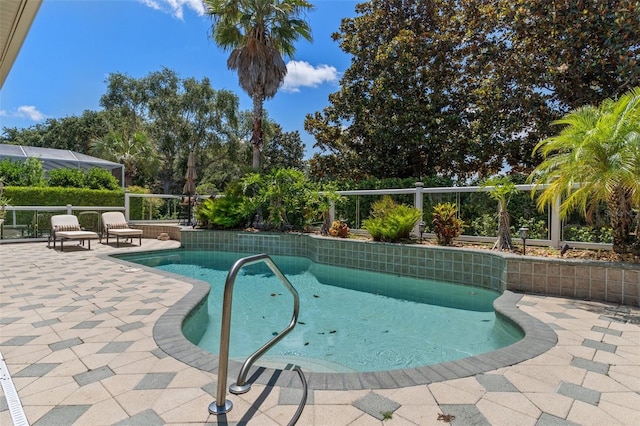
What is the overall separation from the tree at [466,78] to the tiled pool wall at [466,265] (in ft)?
18.3

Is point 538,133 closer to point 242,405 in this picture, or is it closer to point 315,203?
point 315,203

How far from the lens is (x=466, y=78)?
12242 mm

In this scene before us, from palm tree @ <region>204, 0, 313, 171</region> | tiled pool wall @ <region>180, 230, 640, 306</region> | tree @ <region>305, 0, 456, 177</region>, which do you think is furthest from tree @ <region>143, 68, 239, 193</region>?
tiled pool wall @ <region>180, 230, 640, 306</region>

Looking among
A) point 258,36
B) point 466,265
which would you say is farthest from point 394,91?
point 466,265

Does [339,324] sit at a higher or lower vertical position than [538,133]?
lower

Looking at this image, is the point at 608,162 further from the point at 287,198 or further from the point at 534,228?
the point at 287,198

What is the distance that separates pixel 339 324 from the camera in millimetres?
4375

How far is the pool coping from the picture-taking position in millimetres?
2420

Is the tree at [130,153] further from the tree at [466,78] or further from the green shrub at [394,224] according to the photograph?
the green shrub at [394,224]

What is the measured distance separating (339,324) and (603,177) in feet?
12.7

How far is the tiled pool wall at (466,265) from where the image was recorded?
4453 millimetres

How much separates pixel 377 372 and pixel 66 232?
10.1 metres

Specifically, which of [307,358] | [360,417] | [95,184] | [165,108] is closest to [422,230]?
[307,358]

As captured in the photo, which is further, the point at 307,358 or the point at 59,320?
the point at 59,320
